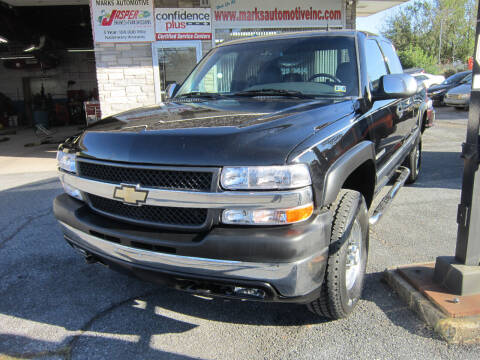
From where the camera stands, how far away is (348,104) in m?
2.79

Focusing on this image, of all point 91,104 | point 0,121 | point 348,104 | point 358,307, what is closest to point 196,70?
point 348,104

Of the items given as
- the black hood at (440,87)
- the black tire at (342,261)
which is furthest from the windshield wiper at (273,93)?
the black hood at (440,87)

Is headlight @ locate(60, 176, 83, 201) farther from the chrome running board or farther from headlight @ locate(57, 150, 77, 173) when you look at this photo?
the chrome running board

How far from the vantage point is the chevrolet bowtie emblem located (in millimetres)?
2150

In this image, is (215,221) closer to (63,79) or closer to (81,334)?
(81,334)

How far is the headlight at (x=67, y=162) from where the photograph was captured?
2.67 m

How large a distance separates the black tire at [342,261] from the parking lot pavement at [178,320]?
19 centimetres

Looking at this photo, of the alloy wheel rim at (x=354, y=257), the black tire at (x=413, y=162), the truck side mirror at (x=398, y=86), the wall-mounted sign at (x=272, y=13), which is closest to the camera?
the alloy wheel rim at (x=354, y=257)

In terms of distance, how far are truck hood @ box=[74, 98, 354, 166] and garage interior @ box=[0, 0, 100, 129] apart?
14.9 metres

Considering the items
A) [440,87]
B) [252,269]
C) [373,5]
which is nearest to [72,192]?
[252,269]

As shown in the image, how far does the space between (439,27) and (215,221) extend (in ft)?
198

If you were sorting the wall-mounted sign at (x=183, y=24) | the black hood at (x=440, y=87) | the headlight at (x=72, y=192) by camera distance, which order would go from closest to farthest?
1. the headlight at (x=72, y=192)
2. the wall-mounted sign at (x=183, y=24)
3. the black hood at (x=440, y=87)

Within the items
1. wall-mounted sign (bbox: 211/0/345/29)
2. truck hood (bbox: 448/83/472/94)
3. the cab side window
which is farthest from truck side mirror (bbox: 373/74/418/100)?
truck hood (bbox: 448/83/472/94)

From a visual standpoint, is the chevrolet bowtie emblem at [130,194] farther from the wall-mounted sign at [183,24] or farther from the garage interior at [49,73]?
the garage interior at [49,73]
